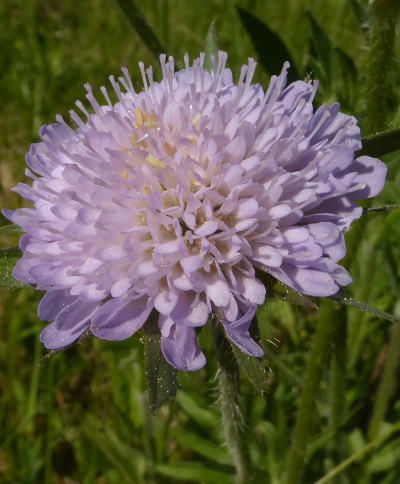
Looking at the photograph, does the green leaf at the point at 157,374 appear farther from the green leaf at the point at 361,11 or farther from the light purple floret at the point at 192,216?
the green leaf at the point at 361,11

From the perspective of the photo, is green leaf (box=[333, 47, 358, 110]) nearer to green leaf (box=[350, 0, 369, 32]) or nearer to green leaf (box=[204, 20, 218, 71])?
green leaf (box=[350, 0, 369, 32])

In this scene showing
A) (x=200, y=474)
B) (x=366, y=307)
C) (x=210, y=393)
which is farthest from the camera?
(x=210, y=393)

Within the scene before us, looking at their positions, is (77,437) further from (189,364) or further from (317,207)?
(317,207)

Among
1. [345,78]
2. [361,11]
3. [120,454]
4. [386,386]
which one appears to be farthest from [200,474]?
[361,11]

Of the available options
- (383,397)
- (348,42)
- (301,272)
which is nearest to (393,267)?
(383,397)

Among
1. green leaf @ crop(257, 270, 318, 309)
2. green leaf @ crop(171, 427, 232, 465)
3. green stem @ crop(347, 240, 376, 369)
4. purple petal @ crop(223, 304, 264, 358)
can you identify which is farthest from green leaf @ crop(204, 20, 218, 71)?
green leaf @ crop(171, 427, 232, 465)

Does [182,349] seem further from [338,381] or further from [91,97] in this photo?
[338,381]

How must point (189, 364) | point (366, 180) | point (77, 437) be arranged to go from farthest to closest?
1. point (77, 437)
2. point (366, 180)
3. point (189, 364)
